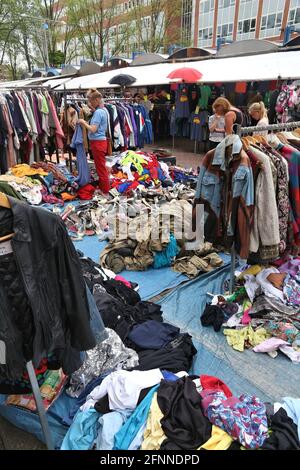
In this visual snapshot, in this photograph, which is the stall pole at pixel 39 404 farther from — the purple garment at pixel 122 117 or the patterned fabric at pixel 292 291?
the purple garment at pixel 122 117

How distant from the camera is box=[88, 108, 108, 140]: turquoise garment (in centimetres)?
606

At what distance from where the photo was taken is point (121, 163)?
24.4 feet

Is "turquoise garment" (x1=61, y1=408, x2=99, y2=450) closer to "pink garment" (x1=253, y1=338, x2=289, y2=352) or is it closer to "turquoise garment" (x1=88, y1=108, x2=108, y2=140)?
"pink garment" (x1=253, y1=338, x2=289, y2=352)

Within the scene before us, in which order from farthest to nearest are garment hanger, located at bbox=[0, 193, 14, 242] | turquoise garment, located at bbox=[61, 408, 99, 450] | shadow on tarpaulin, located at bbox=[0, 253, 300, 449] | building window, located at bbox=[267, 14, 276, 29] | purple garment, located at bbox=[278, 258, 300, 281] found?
building window, located at bbox=[267, 14, 276, 29] → purple garment, located at bbox=[278, 258, 300, 281] → shadow on tarpaulin, located at bbox=[0, 253, 300, 449] → turquoise garment, located at bbox=[61, 408, 99, 450] → garment hanger, located at bbox=[0, 193, 14, 242]

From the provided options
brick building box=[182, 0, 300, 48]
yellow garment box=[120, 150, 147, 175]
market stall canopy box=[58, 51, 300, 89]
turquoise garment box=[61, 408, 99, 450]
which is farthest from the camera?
brick building box=[182, 0, 300, 48]

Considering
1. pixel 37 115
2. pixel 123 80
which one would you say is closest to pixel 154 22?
pixel 123 80

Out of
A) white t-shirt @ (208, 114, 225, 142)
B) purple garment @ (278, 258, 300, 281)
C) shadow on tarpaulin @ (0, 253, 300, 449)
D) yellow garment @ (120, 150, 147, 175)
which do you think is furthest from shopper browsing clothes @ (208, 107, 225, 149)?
shadow on tarpaulin @ (0, 253, 300, 449)

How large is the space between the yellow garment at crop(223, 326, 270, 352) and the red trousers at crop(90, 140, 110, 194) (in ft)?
15.2

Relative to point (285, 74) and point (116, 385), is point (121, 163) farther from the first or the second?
point (116, 385)

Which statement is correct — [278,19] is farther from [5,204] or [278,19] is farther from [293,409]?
[5,204]

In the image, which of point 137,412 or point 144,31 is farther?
point 144,31

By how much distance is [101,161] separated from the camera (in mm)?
6586
